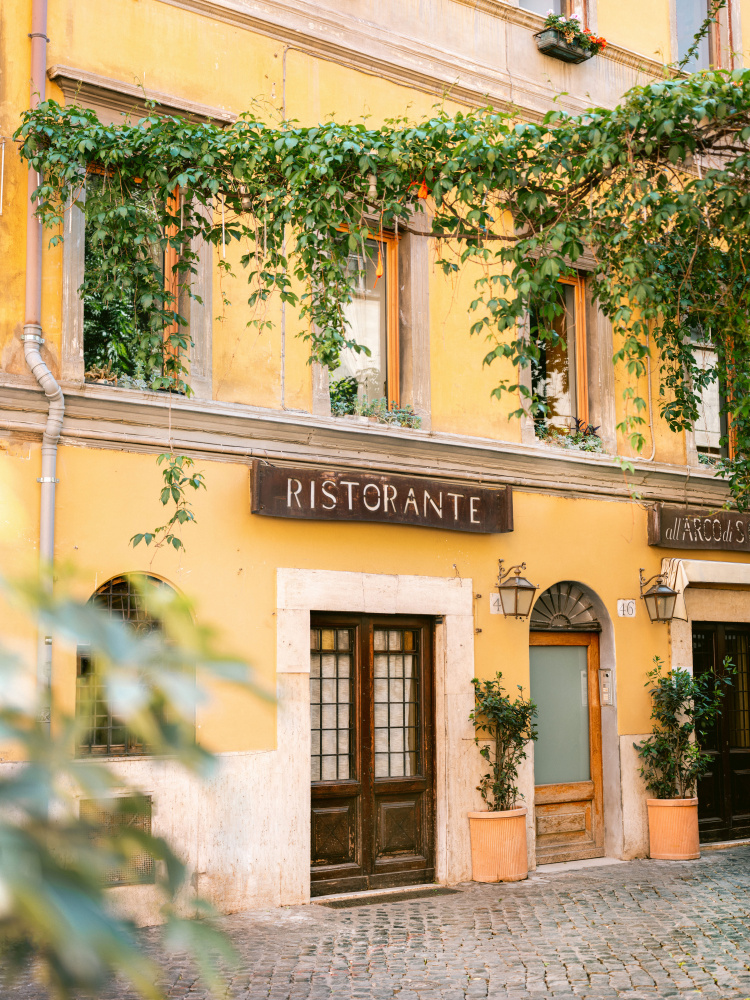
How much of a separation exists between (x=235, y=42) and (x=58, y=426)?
3.84 m

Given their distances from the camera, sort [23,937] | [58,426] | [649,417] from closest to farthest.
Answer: [23,937] < [58,426] < [649,417]

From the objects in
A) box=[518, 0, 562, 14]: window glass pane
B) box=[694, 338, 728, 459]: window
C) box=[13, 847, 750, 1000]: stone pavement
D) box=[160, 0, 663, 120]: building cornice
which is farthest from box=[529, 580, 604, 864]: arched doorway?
box=[518, 0, 562, 14]: window glass pane

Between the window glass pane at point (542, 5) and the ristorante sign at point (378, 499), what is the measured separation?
5.36 metres

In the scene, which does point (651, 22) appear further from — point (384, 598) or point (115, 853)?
point (115, 853)

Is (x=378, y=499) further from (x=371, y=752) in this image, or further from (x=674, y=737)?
(x=674, y=737)

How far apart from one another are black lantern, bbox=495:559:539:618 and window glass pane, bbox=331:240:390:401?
2.10 m

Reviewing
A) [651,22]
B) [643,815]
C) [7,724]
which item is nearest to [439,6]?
[651,22]

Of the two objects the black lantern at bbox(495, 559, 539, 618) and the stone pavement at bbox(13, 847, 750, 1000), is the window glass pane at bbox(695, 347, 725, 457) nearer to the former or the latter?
the black lantern at bbox(495, 559, 539, 618)

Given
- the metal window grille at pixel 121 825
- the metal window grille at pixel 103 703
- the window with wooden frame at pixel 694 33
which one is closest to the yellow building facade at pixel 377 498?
the window with wooden frame at pixel 694 33

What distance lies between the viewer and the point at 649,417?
1207cm

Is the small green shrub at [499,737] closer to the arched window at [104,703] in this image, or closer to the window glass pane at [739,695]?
the window glass pane at [739,695]

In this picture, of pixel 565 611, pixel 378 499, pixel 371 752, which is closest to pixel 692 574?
pixel 565 611

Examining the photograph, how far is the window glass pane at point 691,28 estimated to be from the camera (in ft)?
43.4

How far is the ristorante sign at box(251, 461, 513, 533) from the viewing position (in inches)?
354
